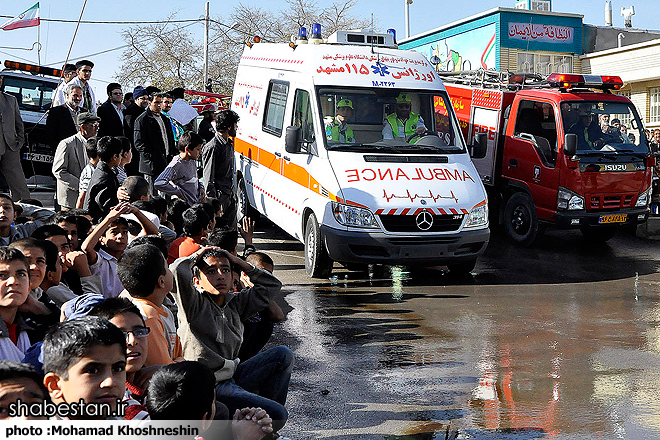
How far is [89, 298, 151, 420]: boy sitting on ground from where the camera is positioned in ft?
12.5

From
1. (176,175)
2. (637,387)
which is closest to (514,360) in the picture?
(637,387)

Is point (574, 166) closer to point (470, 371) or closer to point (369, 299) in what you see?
point (369, 299)

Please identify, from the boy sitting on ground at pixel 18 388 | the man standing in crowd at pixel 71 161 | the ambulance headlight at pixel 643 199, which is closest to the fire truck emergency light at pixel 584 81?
the ambulance headlight at pixel 643 199

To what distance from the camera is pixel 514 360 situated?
283 inches

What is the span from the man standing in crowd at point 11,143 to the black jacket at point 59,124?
1.11 ft

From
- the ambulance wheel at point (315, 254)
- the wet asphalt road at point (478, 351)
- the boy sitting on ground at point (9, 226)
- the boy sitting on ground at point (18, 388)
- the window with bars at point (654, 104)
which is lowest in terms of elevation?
the wet asphalt road at point (478, 351)

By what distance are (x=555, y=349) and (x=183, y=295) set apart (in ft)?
13.2

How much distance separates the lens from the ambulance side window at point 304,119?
10.6 m

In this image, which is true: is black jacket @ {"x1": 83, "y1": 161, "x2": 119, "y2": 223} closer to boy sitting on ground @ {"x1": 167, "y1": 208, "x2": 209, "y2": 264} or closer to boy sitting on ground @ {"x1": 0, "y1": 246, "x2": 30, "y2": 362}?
boy sitting on ground @ {"x1": 167, "y1": 208, "x2": 209, "y2": 264}

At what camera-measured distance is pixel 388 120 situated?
35.6 ft

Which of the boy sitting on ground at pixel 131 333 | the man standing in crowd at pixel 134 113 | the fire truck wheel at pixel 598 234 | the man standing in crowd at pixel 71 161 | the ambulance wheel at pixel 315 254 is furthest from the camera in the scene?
the fire truck wheel at pixel 598 234

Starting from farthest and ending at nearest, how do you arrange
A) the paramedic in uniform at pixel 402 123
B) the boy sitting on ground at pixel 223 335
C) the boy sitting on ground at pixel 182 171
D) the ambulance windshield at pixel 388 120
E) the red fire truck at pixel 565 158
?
1. the red fire truck at pixel 565 158
2. the paramedic in uniform at pixel 402 123
3. the ambulance windshield at pixel 388 120
4. the boy sitting on ground at pixel 182 171
5. the boy sitting on ground at pixel 223 335

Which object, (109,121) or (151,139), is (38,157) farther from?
(151,139)

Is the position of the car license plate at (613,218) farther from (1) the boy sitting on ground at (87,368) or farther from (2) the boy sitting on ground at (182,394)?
(1) the boy sitting on ground at (87,368)
